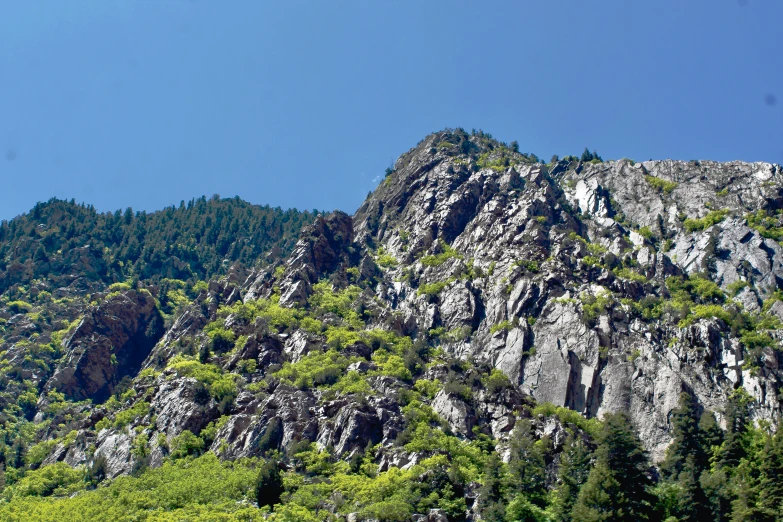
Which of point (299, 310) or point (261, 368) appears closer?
point (261, 368)

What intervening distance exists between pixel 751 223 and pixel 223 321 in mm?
87151

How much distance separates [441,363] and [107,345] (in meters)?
63.4

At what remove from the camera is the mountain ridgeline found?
73.2 metres

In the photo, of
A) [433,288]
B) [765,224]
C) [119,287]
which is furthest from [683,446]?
[119,287]

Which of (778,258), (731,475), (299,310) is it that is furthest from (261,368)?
(778,258)

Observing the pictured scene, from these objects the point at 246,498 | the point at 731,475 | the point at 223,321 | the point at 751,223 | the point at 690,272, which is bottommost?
the point at 246,498

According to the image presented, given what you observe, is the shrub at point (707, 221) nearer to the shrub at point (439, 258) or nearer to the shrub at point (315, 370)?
the shrub at point (439, 258)

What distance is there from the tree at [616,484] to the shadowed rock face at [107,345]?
89747 millimetres

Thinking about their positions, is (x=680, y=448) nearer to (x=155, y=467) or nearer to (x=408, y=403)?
(x=408, y=403)

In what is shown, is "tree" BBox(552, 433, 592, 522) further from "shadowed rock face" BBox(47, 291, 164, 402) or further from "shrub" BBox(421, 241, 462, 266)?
"shadowed rock face" BBox(47, 291, 164, 402)

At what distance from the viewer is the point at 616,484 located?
6338 cm

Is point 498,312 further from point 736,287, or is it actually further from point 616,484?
point 616,484

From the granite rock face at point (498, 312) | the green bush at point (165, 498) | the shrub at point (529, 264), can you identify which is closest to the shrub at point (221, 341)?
the granite rock face at point (498, 312)

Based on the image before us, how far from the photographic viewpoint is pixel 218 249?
635 ft
